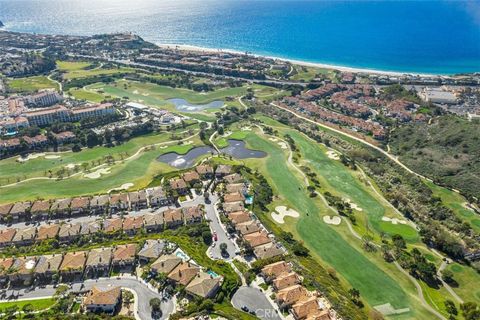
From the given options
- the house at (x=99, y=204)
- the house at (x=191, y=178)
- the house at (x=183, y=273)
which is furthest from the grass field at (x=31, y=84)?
the house at (x=183, y=273)

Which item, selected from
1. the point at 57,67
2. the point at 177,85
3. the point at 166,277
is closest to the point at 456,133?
the point at 166,277

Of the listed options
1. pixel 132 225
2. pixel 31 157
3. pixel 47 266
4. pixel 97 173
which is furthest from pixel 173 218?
pixel 31 157

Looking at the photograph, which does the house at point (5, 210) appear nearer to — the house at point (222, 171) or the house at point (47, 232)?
the house at point (47, 232)

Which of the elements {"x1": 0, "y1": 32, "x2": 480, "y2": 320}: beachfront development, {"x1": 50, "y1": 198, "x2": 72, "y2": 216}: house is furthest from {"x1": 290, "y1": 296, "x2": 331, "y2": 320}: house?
{"x1": 50, "y1": 198, "x2": 72, "y2": 216}: house

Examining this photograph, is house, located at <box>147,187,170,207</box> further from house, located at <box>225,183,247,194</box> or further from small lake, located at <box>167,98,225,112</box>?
small lake, located at <box>167,98,225,112</box>

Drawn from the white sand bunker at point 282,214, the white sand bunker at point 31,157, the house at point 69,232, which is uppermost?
the white sand bunker at point 282,214
